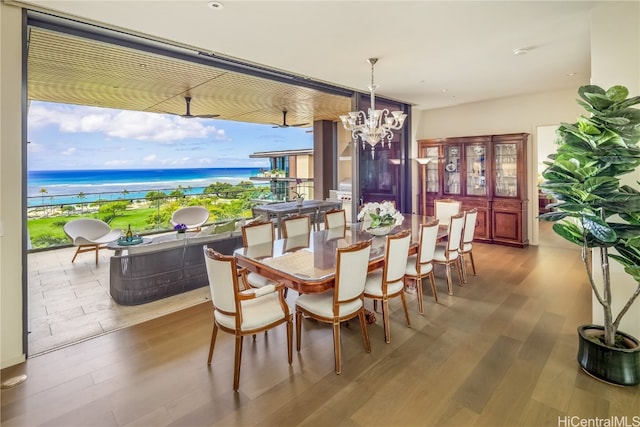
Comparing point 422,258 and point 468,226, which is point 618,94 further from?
point 468,226

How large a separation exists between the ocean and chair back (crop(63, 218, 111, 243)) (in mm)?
Result: 891

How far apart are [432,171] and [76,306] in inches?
263

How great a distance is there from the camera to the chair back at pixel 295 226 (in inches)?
155

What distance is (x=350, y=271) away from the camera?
245 cm

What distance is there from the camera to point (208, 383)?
2270mm

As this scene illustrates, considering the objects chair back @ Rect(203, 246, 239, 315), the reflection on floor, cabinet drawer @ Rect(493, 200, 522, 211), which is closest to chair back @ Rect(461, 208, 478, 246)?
the reflection on floor

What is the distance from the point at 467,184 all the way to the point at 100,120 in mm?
11962

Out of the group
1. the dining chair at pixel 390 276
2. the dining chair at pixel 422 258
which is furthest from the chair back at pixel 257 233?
the dining chair at pixel 422 258

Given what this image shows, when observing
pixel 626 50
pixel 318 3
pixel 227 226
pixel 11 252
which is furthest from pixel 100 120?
pixel 626 50

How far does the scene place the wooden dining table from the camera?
243cm

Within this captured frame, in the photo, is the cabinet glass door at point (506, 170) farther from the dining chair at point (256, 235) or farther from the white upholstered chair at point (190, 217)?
the white upholstered chair at point (190, 217)

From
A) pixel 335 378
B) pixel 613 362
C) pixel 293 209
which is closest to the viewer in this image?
pixel 613 362

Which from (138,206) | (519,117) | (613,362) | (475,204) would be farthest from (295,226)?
(138,206)

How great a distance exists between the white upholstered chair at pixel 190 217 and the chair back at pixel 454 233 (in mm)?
5160
